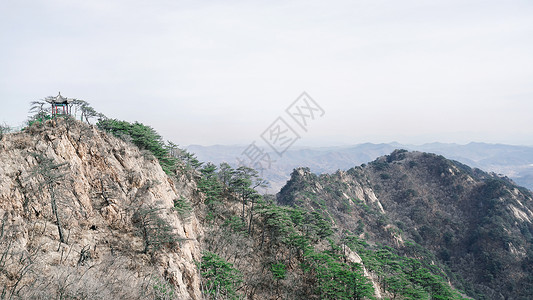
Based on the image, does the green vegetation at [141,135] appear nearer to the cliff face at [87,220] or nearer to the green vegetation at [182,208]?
the cliff face at [87,220]

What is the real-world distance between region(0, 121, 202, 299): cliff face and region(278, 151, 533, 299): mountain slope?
40.8 metres

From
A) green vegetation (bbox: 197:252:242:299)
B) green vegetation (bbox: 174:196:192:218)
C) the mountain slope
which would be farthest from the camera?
the mountain slope

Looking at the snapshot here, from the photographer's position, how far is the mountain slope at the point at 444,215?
188 ft

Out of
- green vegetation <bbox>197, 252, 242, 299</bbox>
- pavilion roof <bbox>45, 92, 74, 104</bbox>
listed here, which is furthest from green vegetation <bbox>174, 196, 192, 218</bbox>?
pavilion roof <bbox>45, 92, 74, 104</bbox>

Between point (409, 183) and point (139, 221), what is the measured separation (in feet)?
293

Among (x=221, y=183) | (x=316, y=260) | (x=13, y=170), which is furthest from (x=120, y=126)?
(x=316, y=260)

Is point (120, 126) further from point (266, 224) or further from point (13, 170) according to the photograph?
point (266, 224)

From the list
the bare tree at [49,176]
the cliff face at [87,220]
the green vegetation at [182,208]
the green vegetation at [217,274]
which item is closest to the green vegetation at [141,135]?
the cliff face at [87,220]

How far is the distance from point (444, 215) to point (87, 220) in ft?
275

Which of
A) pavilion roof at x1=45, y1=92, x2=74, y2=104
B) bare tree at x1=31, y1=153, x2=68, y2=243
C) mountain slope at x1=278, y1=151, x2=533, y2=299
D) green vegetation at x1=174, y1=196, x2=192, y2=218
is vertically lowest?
mountain slope at x1=278, y1=151, x2=533, y2=299

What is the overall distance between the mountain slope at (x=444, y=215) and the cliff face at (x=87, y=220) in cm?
4076

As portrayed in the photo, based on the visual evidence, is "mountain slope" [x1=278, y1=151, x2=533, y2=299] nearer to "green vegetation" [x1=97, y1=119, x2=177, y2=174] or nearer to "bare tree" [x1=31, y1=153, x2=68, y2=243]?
"green vegetation" [x1=97, y1=119, x2=177, y2=174]

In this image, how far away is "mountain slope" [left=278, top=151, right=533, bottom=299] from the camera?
57219 mm

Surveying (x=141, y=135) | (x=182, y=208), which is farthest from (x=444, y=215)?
(x=141, y=135)
